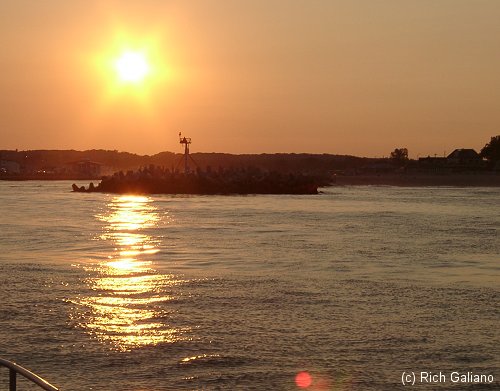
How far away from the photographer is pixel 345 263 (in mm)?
17797

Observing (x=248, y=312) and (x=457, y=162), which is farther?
(x=457, y=162)

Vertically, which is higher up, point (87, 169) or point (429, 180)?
point (87, 169)

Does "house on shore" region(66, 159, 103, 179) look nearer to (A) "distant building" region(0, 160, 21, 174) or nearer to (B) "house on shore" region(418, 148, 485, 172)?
(A) "distant building" region(0, 160, 21, 174)

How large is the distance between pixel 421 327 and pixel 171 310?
3338 mm

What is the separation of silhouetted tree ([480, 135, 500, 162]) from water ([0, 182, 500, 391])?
103128 mm

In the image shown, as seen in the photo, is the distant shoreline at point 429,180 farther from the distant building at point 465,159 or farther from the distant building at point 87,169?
the distant building at point 87,169

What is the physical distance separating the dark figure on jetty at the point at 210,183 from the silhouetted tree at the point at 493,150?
5426 centimetres

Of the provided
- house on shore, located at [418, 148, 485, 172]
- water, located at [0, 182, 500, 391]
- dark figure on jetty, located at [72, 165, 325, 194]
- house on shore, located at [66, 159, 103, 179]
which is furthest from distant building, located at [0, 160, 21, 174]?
water, located at [0, 182, 500, 391]

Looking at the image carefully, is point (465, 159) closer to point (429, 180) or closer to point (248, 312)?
point (429, 180)

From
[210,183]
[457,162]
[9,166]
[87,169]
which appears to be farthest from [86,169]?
[210,183]

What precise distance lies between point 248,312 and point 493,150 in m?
116

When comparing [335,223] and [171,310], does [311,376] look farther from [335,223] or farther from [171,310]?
[335,223]

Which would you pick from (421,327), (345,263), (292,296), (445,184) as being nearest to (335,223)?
(345,263)

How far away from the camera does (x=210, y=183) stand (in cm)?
7088
